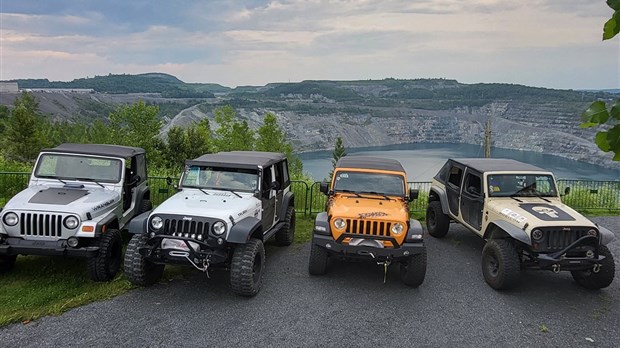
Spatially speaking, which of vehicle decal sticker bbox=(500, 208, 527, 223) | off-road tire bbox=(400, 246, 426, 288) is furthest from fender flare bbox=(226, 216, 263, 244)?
vehicle decal sticker bbox=(500, 208, 527, 223)

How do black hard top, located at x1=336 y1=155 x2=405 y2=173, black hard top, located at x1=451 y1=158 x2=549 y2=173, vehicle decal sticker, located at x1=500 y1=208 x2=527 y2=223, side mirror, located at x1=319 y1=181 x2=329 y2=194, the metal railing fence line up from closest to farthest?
1. vehicle decal sticker, located at x1=500 y1=208 x2=527 y2=223
2. side mirror, located at x1=319 y1=181 x2=329 y2=194
3. black hard top, located at x1=336 y1=155 x2=405 y2=173
4. black hard top, located at x1=451 y1=158 x2=549 y2=173
5. the metal railing fence

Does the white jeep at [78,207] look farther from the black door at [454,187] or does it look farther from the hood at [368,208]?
the black door at [454,187]

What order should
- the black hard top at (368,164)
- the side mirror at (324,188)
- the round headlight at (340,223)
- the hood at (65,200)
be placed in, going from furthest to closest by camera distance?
the black hard top at (368,164)
the side mirror at (324,188)
the round headlight at (340,223)
the hood at (65,200)

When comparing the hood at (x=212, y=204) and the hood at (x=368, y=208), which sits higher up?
the hood at (x=212, y=204)

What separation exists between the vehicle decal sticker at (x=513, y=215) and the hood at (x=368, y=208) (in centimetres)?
180

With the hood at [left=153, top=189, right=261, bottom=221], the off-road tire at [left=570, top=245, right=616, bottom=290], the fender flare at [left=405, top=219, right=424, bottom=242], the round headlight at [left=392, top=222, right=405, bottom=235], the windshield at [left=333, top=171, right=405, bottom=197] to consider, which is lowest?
the off-road tire at [left=570, top=245, right=616, bottom=290]

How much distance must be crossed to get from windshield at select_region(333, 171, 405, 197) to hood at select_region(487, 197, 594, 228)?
1.83m

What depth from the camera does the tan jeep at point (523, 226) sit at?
7574 millimetres

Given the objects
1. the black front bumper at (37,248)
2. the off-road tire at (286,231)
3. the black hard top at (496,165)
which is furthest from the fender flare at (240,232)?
the black hard top at (496,165)

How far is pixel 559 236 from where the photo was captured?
764 cm

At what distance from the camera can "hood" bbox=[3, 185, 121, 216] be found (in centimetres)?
721

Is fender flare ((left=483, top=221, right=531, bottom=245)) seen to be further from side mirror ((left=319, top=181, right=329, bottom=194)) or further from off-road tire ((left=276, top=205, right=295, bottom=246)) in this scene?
off-road tire ((left=276, top=205, right=295, bottom=246))

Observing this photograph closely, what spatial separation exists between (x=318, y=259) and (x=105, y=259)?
11.6ft

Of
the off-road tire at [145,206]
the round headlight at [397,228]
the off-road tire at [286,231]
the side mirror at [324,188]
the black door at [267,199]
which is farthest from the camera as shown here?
the off-road tire at [286,231]
